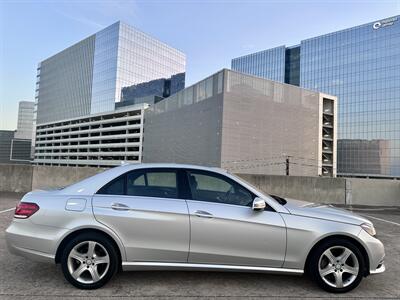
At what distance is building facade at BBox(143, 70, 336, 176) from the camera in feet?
161

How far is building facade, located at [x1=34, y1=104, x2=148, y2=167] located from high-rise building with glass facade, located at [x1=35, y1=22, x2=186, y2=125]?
176 inches

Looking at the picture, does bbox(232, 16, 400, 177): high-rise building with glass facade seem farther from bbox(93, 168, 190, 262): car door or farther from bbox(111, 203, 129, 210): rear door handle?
bbox(111, 203, 129, 210): rear door handle

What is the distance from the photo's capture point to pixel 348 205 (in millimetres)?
13031

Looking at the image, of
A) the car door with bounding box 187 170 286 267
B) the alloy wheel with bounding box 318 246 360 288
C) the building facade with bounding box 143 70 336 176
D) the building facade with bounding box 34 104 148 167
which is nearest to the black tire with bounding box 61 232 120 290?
the car door with bounding box 187 170 286 267

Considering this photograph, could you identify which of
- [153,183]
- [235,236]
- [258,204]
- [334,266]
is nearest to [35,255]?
[153,183]

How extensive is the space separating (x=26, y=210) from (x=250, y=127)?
49.1m

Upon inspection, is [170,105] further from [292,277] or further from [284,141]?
[292,277]

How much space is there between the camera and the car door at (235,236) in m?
3.98

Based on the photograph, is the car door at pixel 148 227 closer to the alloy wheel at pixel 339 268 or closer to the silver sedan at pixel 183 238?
the silver sedan at pixel 183 238

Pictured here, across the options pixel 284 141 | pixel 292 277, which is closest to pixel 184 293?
pixel 292 277

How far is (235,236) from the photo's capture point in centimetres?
398

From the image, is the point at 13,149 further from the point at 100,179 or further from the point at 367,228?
the point at 367,228

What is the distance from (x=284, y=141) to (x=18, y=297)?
55966 millimetres

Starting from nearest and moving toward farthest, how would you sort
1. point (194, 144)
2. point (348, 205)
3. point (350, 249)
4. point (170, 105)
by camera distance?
point (350, 249) → point (348, 205) → point (194, 144) → point (170, 105)
